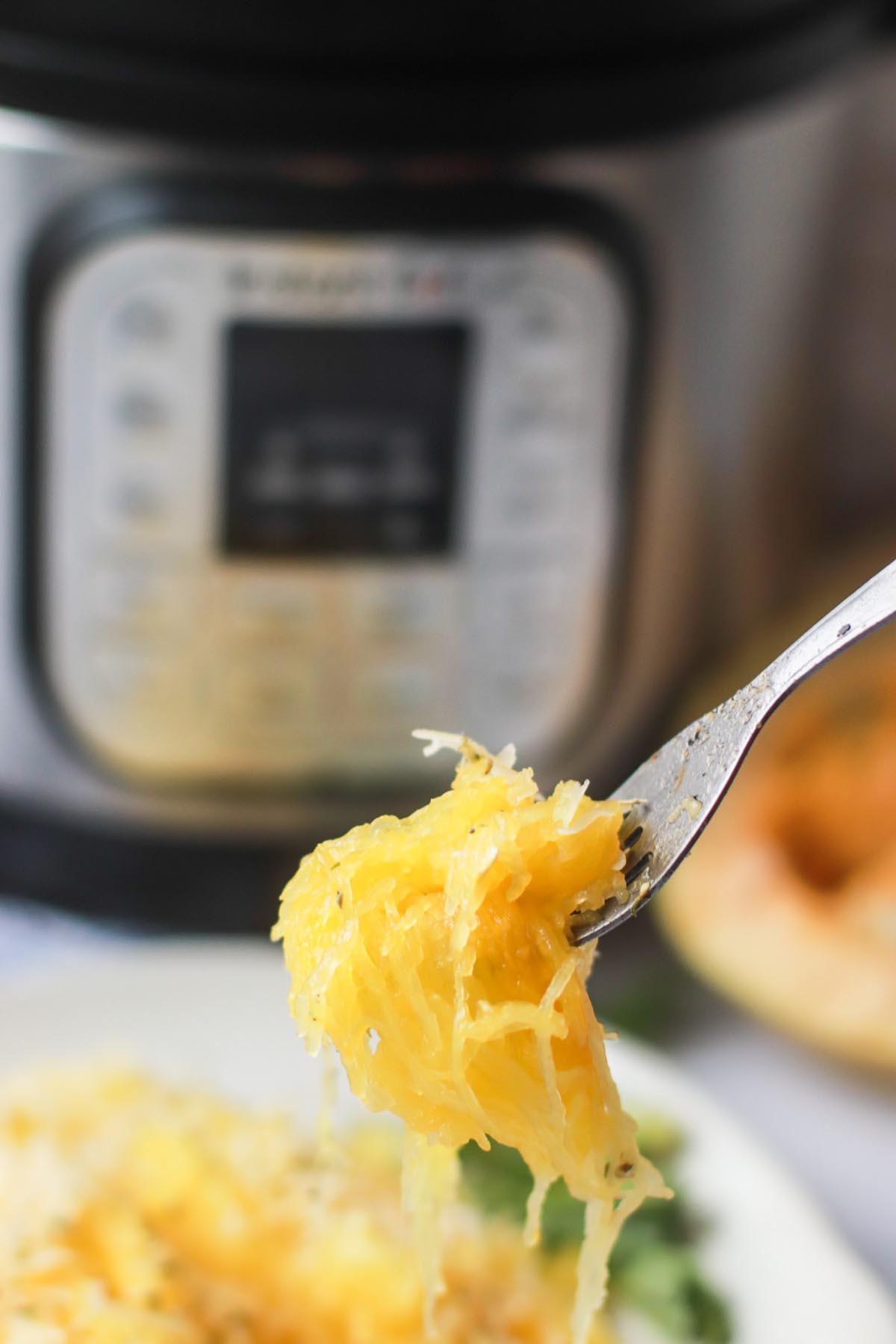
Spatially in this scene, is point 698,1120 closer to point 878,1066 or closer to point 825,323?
point 878,1066

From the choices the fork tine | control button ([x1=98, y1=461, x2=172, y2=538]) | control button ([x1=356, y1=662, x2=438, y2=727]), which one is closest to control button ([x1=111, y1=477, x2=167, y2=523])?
control button ([x1=98, y1=461, x2=172, y2=538])

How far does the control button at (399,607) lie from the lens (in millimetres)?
784

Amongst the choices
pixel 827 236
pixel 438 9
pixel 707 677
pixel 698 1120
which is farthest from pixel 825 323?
pixel 698 1120

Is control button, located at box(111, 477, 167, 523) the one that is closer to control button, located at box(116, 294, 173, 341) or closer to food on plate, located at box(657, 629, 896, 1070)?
control button, located at box(116, 294, 173, 341)

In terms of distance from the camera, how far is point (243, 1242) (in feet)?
2.10

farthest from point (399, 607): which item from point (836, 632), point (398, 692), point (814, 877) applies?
point (836, 632)

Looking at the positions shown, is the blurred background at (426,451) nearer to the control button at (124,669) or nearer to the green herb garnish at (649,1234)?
the control button at (124,669)

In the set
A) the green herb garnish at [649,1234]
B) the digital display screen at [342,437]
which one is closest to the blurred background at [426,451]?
the digital display screen at [342,437]

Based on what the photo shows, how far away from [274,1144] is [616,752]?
0.29 metres

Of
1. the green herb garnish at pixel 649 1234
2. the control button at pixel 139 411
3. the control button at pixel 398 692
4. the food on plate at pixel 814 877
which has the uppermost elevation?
the control button at pixel 139 411

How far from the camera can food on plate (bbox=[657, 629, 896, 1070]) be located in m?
0.75

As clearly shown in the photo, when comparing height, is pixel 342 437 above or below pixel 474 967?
above

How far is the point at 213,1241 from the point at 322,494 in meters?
0.32

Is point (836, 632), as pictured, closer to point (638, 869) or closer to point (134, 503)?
point (638, 869)
